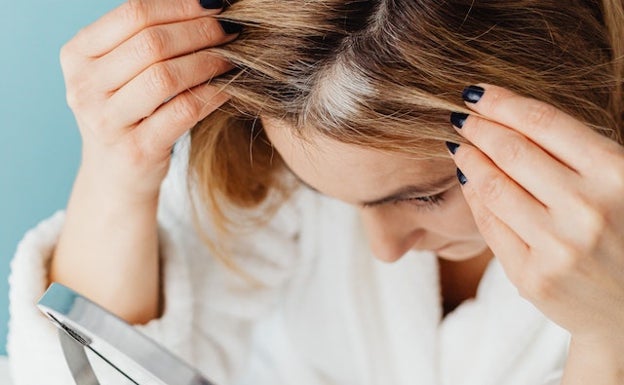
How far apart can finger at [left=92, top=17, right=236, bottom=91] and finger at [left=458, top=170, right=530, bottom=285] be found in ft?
0.74

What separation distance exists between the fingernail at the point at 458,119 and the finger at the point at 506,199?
0.8 inches

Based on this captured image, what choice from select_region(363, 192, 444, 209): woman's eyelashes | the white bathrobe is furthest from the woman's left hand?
the white bathrobe

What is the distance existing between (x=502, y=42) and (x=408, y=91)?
8 centimetres

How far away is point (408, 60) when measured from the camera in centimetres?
64

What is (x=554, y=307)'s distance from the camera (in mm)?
633

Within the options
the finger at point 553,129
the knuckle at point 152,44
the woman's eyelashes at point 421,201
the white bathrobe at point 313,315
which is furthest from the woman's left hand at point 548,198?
the white bathrobe at point 313,315

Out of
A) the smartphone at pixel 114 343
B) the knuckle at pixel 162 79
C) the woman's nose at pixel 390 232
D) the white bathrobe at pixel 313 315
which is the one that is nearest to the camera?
the smartphone at pixel 114 343

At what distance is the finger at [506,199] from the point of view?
0.60m

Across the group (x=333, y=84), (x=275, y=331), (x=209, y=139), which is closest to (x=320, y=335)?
(x=275, y=331)

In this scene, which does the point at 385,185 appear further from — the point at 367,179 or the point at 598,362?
the point at 598,362

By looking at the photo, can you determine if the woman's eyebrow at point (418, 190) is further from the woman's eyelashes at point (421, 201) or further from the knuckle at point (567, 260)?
the knuckle at point (567, 260)

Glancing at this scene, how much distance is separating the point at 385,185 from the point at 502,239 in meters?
0.13

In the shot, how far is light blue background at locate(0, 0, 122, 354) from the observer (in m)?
1.03

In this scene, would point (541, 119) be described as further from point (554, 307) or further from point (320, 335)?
point (320, 335)
